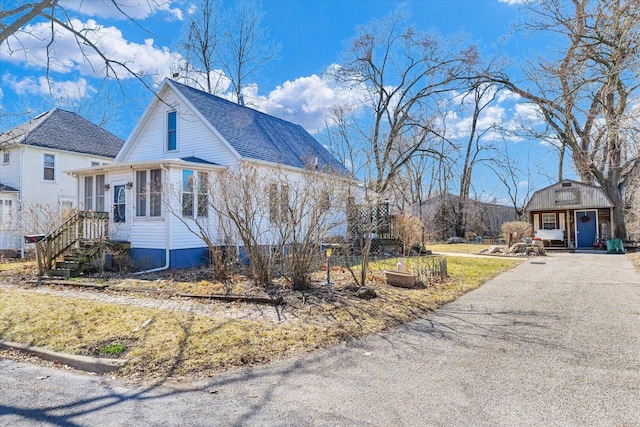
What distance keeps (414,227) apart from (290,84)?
13697mm

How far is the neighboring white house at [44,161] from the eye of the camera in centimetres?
1938

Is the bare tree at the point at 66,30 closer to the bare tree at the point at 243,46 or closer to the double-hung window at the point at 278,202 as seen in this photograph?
the double-hung window at the point at 278,202

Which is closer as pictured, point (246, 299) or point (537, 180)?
point (246, 299)

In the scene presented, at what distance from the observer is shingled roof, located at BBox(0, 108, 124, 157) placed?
20.3 meters

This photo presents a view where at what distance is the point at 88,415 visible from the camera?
11.5ft

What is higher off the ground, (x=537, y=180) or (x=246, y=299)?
(x=537, y=180)

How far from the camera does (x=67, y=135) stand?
2209 centimetres

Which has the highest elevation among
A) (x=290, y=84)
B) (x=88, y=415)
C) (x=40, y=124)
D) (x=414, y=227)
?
(x=290, y=84)

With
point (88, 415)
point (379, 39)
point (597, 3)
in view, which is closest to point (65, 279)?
point (88, 415)

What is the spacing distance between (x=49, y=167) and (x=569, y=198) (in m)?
30.3

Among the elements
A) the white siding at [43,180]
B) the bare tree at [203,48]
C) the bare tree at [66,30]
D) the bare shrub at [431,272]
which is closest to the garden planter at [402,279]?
the bare shrub at [431,272]

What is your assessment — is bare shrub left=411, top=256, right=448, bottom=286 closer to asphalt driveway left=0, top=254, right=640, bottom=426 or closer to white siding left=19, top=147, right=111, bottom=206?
asphalt driveway left=0, top=254, right=640, bottom=426

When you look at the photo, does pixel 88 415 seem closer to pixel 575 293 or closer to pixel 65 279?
pixel 65 279

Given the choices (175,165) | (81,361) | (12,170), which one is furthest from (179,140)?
(81,361)
